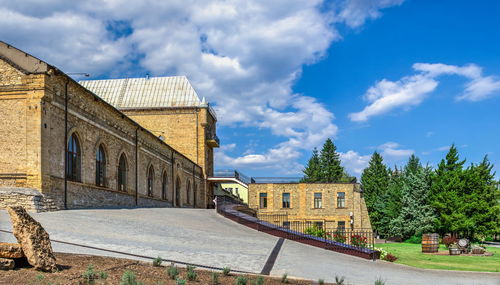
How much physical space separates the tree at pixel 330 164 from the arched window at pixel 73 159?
59590 mm

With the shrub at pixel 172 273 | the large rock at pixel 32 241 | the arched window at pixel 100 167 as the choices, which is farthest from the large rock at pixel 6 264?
the arched window at pixel 100 167

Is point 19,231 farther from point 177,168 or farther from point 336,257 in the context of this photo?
point 177,168

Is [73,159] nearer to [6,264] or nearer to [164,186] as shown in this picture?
[6,264]

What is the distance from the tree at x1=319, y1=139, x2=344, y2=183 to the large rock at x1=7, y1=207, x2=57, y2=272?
72.7 m

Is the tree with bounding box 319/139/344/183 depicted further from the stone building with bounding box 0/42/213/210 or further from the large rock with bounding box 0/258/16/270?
the large rock with bounding box 0/258/16/270

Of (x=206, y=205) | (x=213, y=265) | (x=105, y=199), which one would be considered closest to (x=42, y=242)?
(x=213, y=265)

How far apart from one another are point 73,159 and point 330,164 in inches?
2457

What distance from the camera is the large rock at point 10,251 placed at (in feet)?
28.6

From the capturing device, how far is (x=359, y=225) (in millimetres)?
52000

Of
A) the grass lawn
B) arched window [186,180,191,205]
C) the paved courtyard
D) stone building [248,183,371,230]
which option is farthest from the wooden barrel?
arched window [186,180,191,205]

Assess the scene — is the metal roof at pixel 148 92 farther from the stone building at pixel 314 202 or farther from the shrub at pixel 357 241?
the shrub at pixel 357 241

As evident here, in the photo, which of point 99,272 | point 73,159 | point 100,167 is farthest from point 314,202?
point 99,272

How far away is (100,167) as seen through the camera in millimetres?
27219

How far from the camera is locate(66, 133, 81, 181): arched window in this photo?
906 inches
